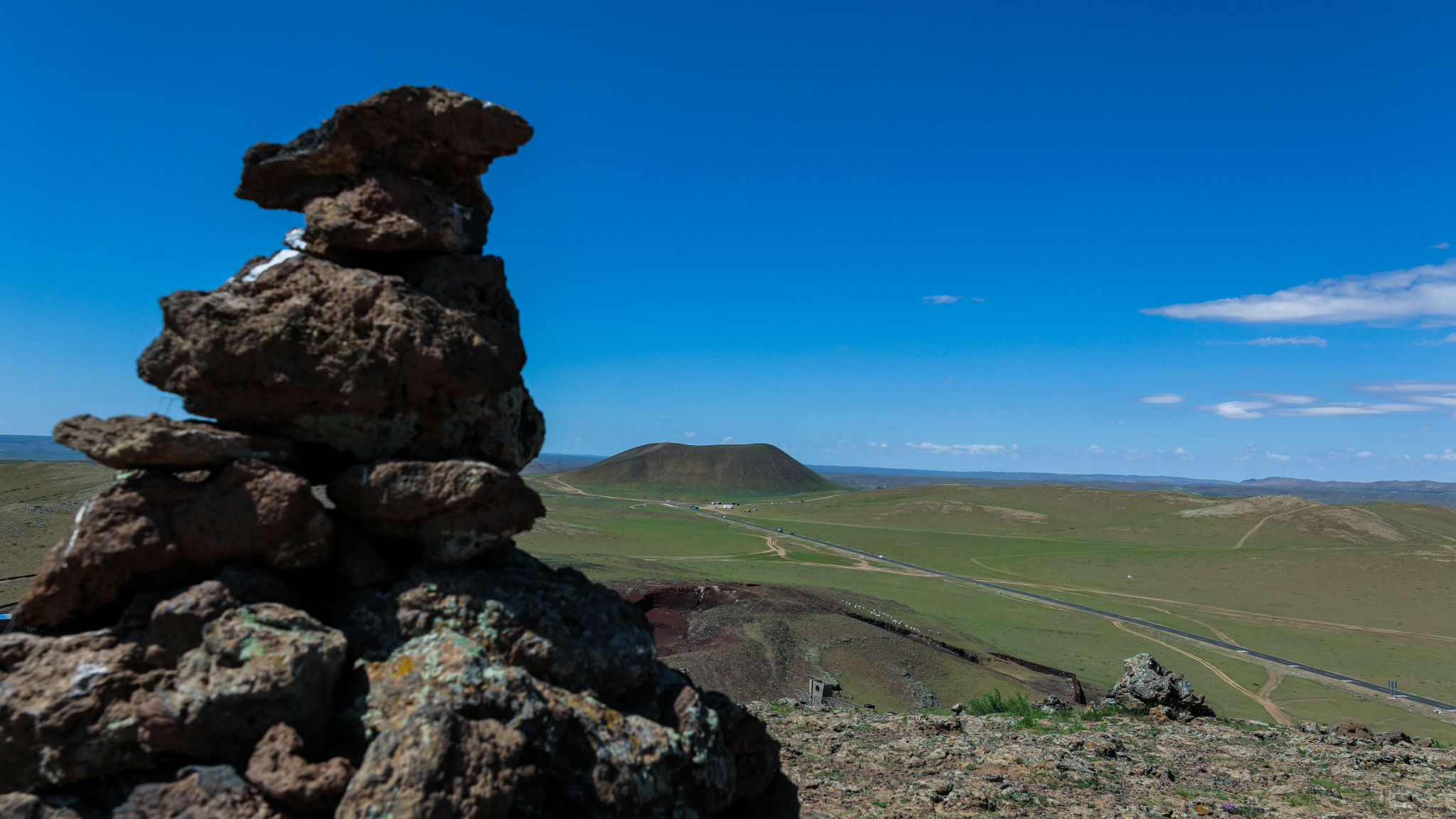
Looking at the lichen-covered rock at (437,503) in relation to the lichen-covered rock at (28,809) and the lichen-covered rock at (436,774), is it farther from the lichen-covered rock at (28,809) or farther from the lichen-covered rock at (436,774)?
the lichen-covered rock at (28,809)

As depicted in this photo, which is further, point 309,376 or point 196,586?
point 309,376

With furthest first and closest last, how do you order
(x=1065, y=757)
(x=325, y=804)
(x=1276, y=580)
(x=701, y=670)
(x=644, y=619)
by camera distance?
1. (x=1276, y=580)
2. (x=701, y=670)
3. (x=1065, y=757)
4. (x=644, y=619)
5. (x=325, y=804)

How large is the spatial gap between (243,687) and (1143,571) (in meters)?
92.8

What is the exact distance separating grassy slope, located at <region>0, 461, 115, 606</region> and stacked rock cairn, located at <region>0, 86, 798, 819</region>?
638 inches

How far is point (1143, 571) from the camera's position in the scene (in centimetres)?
8169

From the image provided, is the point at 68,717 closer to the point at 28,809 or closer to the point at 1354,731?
the point at 28,809

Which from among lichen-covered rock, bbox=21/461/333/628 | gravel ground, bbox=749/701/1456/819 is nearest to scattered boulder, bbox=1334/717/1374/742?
gravel ground, bbox=749/701/1456/819

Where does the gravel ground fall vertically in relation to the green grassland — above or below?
above

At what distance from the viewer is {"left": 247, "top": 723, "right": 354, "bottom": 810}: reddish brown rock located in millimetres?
5668

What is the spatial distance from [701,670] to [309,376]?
22536 mm

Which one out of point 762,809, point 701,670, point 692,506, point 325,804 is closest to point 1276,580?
point 701,670

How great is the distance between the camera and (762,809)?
873cm

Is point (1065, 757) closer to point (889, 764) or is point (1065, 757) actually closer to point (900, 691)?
point (889, 764)

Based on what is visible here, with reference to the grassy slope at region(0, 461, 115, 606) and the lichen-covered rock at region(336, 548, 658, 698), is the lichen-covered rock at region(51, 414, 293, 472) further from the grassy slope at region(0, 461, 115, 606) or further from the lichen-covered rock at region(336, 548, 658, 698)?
the grassy slope at region(0, 461, 115, 606)
